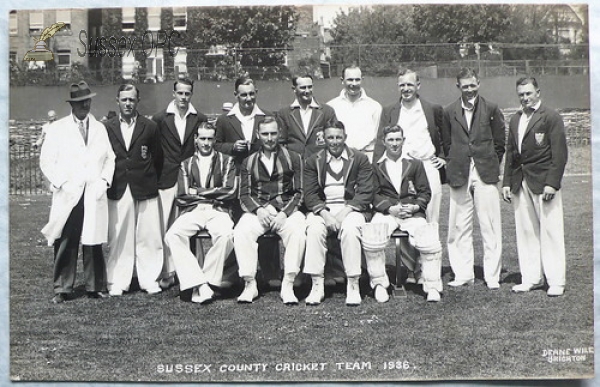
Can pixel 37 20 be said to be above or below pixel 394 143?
above

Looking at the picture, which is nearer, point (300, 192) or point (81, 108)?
point (300, 192)

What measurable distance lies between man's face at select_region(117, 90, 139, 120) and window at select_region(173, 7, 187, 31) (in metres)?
0.63

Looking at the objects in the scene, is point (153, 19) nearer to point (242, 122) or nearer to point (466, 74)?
point (242, 122)

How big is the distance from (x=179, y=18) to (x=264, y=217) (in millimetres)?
1727

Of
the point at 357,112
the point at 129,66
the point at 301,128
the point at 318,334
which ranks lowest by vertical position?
the point at 318,334

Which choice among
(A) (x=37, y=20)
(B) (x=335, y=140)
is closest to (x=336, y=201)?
(B) (x=335, y=140)

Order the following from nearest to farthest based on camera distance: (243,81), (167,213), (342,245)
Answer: (342,245), (243,81), (167,213)

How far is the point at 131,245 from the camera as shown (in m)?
6.76

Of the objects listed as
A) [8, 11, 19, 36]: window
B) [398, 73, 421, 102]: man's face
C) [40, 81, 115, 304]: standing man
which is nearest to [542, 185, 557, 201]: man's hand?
[398, 73, 421, 102]: man's face

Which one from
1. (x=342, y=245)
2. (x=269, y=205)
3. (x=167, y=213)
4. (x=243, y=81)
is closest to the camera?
(x=342, y=245)

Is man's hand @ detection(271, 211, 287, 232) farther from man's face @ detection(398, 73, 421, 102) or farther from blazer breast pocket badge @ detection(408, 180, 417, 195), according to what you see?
man's face @ detection(398, 73, 421, 102)

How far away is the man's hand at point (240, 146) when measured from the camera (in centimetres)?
657

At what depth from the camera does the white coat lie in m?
6.63

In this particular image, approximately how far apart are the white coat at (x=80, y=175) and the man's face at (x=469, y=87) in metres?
2.84
